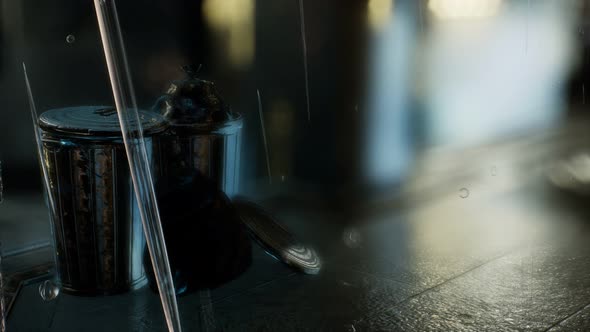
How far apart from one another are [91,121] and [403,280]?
5.35 feet

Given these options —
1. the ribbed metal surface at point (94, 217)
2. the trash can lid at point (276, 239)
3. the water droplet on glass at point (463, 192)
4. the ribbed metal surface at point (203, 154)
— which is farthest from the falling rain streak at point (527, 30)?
the ribbed metal surface at point (94, 217)

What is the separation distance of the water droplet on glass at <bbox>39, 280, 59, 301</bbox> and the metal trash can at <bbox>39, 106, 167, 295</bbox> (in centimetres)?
4

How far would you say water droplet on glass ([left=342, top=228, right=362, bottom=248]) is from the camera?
3834 millimetres

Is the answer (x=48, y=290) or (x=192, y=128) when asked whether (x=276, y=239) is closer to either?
(x=192, y=128)

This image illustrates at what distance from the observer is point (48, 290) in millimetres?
2807

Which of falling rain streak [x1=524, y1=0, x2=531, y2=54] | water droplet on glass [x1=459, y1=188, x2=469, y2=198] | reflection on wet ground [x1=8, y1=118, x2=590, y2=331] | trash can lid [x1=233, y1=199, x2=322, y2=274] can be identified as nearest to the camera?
reflection on wet ground [x1=8, y1=118, x2=590, y2=331]

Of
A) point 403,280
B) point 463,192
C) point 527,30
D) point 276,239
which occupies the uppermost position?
point 527,30

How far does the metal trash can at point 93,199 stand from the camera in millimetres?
2654

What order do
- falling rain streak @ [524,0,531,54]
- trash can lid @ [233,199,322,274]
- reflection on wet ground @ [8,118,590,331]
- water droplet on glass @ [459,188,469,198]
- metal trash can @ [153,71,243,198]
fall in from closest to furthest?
reflection on wet ground @ [8,118,590,331] → metal trash can @ [153,71,243,198] → trash can lid @ [233,199,322,274] → water droplet on glass @ [459,188,469,198] → falling rain streak @ [524,0,531,54]

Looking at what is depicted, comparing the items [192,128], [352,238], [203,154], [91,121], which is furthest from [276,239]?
[91,121]

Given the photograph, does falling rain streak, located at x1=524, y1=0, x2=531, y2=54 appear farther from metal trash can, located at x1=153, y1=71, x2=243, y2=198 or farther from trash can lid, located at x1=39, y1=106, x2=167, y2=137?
trash can lid, located at x1=39, y1=106, x2=167, y2=137

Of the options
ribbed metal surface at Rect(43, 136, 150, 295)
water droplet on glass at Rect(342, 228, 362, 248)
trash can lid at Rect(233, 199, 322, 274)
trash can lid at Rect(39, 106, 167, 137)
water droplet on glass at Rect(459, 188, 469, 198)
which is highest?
trash can lid at Rect(39, 106, 167, 137)

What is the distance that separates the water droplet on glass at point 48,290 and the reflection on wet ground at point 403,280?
0.14ft

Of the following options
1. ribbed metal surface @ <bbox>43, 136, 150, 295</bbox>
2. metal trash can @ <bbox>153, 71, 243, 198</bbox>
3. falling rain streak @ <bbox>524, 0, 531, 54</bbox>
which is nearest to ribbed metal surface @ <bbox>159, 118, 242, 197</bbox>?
metal trash can @ <bbox>153, 71, 243, 198</bbox>
